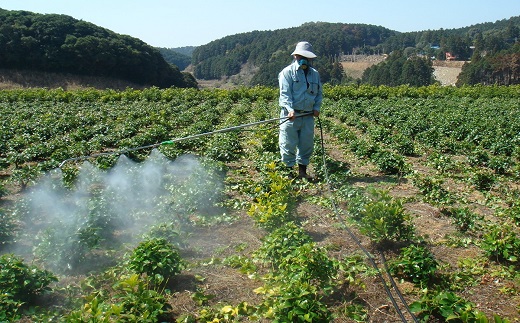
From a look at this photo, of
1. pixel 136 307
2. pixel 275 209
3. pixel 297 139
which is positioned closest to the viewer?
pixel 136 307

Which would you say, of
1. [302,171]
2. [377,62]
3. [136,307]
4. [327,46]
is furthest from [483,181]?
[327,46]

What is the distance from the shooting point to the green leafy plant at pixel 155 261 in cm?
407

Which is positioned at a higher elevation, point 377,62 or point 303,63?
point 303,63

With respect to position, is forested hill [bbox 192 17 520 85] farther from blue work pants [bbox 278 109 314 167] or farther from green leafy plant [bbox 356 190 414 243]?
green leafy plant [bbox 356 190 414 243]

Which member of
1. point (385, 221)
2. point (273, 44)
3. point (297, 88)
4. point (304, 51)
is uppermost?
point (273, 44)

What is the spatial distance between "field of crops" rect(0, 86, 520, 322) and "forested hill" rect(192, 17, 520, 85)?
6244cm

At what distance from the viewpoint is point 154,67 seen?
55.6 m

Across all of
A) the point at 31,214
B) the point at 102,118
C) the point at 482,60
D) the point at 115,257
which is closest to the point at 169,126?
the point at 102,118

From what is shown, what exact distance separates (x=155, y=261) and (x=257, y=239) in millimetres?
1639

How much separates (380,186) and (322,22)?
154680mm

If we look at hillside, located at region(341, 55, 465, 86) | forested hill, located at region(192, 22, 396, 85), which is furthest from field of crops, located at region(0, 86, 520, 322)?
forested hill, located at region(192, 22, 396, 85)

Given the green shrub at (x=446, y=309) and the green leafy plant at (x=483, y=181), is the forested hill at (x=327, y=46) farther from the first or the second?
the green shrub at (x=446, y=309)

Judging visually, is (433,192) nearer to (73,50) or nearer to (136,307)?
(136,307)

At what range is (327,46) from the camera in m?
108
